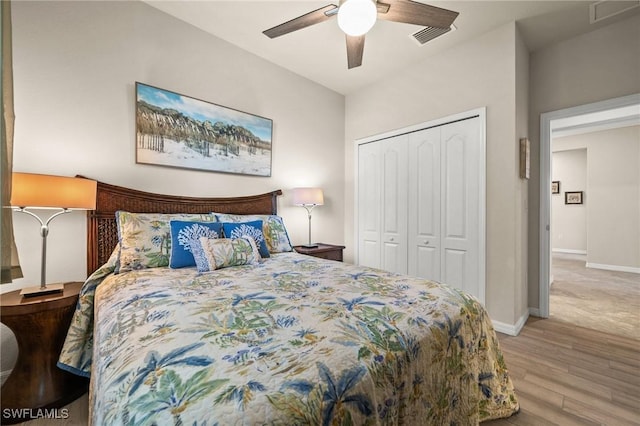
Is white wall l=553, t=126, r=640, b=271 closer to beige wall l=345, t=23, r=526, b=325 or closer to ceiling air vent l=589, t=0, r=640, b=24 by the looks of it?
ceiling air vent l=589, t=0, r=640, b=24

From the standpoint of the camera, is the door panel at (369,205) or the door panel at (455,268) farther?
the door panel at (369,205)

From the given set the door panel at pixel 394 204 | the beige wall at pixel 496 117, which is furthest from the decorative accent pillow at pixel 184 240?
the beige wall at pixel 496 117

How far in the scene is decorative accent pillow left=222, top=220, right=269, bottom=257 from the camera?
2.25 m

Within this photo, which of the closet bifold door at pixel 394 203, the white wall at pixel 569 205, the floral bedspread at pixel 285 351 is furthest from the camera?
the white wall at pixel 569 205

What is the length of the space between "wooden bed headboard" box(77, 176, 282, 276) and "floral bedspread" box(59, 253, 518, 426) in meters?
0.44

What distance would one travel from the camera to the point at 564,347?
7.55ft

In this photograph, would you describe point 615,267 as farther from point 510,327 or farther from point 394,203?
point 394,203

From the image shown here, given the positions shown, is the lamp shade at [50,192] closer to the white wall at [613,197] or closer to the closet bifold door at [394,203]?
the closet bifold door at [394,203]

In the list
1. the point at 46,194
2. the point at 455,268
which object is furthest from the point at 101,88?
the point at 455,268

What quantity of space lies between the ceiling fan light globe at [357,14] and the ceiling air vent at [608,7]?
2.24 m

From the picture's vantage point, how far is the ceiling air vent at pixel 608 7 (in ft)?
7.63

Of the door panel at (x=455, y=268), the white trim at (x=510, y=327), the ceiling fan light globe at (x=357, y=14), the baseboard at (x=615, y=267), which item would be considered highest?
the ceiling fan light globe at (x=357, y=14)

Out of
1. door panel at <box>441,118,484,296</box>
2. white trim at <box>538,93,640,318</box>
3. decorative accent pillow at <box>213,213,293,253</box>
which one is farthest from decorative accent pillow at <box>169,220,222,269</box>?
white trim at <box>538,93,640,318</box>

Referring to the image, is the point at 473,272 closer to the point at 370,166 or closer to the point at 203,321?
the point at 370,166
